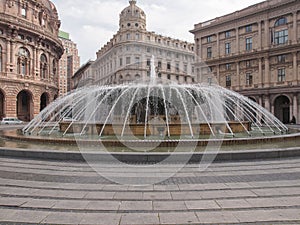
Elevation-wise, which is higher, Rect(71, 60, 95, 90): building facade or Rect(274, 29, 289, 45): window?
Rect(71, 60, 95, 90): building facade

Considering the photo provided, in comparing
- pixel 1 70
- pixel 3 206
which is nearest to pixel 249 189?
pixel 3 206

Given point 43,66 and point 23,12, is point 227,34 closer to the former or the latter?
point 43,66

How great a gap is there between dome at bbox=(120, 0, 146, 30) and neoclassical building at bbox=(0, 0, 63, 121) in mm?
23065

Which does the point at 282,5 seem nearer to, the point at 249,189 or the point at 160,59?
the point at 160,59

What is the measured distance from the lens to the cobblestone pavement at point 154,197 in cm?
435

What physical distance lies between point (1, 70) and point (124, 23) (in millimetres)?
37907

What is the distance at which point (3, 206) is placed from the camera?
15.9ft

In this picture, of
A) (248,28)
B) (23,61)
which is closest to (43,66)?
(23,61)

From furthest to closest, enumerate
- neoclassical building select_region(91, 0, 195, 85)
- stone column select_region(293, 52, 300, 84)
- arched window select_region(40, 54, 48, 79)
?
neoclassical building select_region(91, 0, 195, 85), arched window select_region(40, 54, 48, 79), stone column select_region(293, 52, 300, 84)

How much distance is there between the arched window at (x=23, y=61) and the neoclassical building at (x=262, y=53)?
3411 centimetres

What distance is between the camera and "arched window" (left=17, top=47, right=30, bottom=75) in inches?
1715

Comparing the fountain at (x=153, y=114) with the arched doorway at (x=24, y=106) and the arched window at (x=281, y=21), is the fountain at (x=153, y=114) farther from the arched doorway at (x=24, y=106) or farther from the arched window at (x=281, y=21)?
the arched doorway at (x=24, y=106)

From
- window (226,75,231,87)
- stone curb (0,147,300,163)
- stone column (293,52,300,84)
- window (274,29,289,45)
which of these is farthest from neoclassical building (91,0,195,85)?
stone curb (0,147,300,163)

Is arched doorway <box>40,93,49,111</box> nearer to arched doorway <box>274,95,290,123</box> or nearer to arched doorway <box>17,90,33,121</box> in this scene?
arched doorway <box>17,90,33,121</box>
